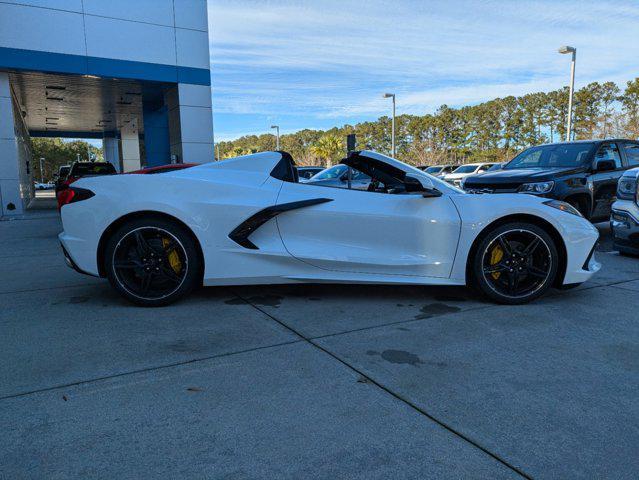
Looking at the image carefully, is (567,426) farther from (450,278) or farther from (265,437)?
(450,278)

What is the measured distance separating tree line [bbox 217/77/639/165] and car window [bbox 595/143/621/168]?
29954 mm

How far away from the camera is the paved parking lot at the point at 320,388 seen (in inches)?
74.5

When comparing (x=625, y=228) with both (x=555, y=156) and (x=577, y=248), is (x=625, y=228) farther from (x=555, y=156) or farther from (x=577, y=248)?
(x=577, y=248)

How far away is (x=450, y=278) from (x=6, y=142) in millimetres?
14823

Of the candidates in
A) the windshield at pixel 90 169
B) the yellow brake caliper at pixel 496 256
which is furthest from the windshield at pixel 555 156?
the windshield at pixel 90 169

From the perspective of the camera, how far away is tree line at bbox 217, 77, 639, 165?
130 ft

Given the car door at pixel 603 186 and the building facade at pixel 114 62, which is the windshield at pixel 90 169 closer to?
the building facade at pixel 114 62

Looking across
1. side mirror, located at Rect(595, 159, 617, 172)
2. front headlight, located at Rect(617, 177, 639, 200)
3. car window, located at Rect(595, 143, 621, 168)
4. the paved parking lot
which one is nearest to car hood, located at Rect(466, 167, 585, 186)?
side mirror, located at Rect(595, 159, 617, 172)

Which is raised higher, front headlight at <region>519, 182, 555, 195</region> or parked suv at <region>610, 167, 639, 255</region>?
front headlight at <region>519, 182, 555, 195</region>

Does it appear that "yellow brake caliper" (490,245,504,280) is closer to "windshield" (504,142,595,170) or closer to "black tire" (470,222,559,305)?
"black tire" (470,222,559,305)

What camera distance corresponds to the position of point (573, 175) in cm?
709

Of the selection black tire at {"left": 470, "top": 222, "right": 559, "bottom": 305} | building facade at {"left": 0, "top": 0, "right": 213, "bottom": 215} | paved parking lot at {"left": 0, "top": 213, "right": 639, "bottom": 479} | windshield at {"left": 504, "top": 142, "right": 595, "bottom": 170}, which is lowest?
paved parking lot at {"left": 0, "top": 213, "right": 639, "bottom": 479}

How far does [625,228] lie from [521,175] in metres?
1.56

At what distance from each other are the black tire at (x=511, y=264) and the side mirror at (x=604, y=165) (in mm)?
4080
